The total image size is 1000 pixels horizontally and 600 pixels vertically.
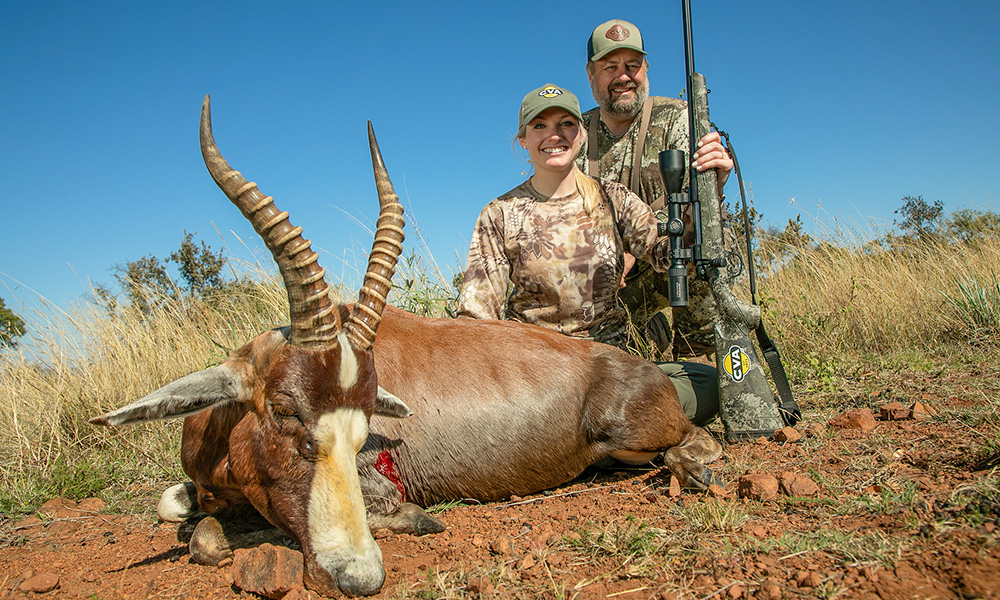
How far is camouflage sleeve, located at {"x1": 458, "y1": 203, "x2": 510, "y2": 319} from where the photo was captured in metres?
5.39

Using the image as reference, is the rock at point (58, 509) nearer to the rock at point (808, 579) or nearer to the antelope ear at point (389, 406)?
the antelope ear at point (389, 406)

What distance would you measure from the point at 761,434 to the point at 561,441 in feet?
4.94

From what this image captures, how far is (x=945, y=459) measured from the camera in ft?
11.3

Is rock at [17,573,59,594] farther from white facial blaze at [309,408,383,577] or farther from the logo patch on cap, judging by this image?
the logo patch on cap

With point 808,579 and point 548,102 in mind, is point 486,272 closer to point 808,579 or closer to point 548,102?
point 548,102

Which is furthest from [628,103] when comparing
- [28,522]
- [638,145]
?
[28,522]

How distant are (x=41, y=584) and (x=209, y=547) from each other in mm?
758

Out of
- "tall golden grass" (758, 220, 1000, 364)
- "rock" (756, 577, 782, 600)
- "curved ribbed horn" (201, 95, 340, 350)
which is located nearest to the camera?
"rock" (756, 577, 782, 600)

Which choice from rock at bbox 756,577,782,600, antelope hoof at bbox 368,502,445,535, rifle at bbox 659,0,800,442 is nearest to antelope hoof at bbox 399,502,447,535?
antelope hoof at bbox 368,502,445,535

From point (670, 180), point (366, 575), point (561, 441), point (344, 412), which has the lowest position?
point (366, 575)

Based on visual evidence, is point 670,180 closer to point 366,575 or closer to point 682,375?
point 682,375

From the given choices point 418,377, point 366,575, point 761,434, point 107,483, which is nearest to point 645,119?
point 761,434

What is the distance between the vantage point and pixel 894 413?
441 centimetres

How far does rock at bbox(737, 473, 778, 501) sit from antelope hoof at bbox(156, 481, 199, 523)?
3.23 metres
